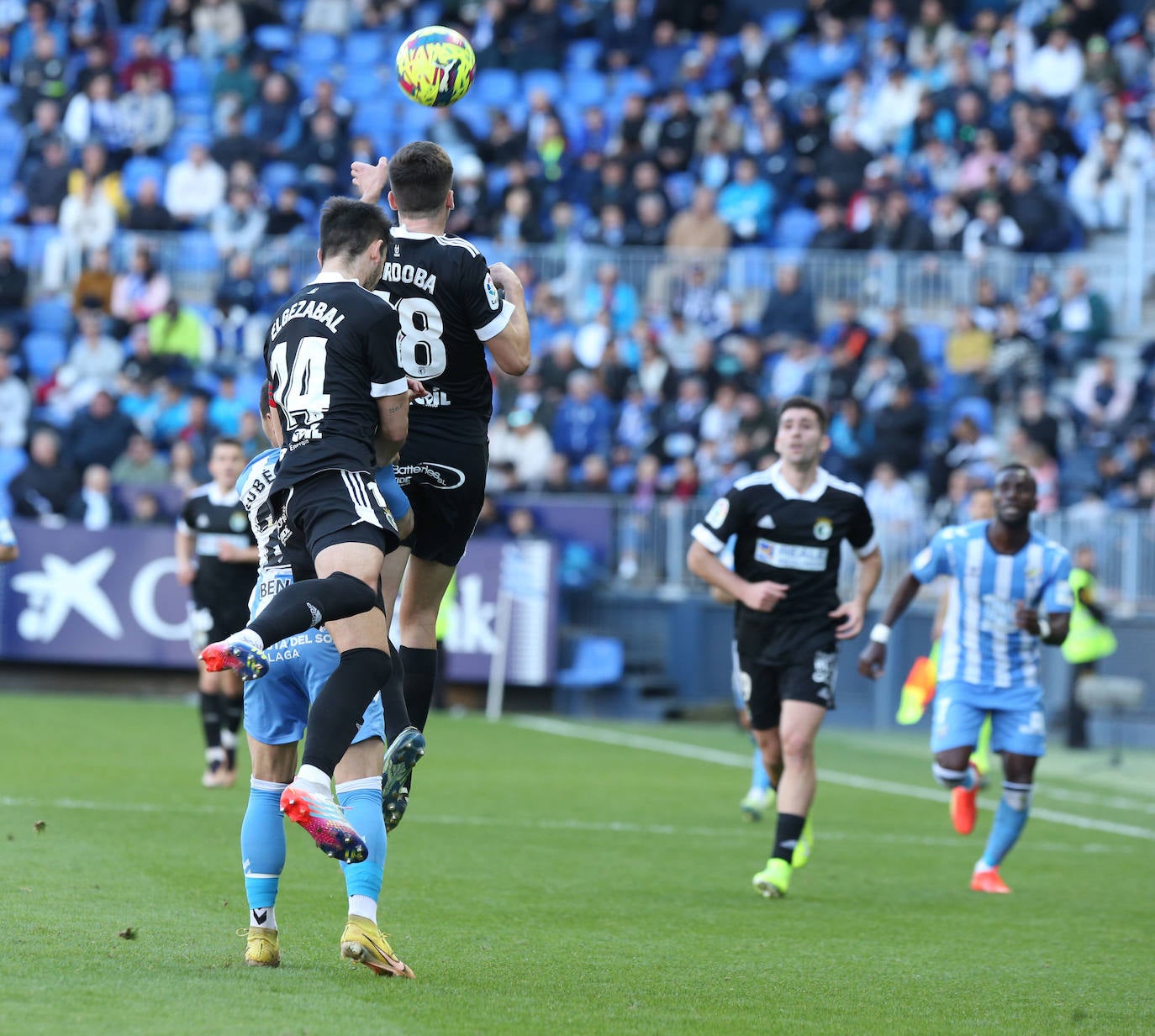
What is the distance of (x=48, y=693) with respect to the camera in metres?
20.5

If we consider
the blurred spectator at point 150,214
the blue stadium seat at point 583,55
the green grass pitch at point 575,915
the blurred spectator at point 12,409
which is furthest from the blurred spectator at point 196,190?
the green grass pitch at point 575,915

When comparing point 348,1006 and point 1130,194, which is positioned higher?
point 1130,194

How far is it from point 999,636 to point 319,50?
19975 mm

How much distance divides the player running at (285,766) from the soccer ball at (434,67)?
1708 millimetres

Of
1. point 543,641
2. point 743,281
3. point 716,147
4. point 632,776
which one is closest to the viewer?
point 632,776

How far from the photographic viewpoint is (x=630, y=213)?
2362 centimetres

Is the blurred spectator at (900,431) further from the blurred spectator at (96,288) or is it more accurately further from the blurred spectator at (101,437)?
the blurred spectator at (96,288)

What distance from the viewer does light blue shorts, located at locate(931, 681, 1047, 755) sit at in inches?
380

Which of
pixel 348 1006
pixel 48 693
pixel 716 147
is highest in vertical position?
pixel 716 147

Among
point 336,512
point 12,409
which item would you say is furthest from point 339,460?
point 12,409

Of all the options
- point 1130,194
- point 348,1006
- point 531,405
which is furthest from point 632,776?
point 1130,194

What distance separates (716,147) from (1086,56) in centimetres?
504

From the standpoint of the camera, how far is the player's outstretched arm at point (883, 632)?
367 inches

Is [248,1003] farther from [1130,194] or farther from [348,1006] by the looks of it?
[1130,194]
